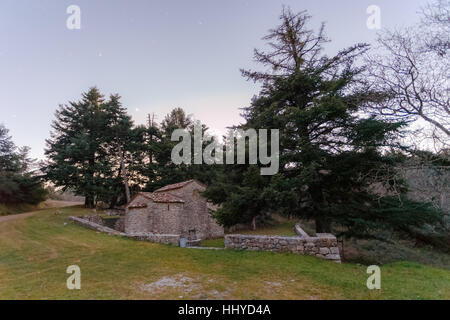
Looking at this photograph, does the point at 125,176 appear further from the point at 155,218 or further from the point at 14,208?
the point at 155,218

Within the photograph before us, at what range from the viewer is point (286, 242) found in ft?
27.5

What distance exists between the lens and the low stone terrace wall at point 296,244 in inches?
304

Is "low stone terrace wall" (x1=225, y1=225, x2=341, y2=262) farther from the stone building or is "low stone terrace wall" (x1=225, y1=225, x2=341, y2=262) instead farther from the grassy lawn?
the stone building

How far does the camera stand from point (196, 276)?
6.14 metres

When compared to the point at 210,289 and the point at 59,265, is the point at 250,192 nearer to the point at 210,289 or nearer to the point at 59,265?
the point at 210,289

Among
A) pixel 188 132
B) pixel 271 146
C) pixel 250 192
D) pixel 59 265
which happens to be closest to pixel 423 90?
pixel 271 146

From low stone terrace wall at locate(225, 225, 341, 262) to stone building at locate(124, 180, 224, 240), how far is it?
8.96 metres

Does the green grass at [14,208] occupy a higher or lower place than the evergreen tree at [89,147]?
lower

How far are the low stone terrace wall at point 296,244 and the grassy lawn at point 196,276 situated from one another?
0.41m

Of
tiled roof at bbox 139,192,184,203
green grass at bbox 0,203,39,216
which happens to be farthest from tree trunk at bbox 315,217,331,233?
green grass at bbox 0,203,39,216

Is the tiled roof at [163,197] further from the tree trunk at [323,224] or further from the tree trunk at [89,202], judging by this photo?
the tree trunk at [89,202]

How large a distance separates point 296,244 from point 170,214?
11.7 metres

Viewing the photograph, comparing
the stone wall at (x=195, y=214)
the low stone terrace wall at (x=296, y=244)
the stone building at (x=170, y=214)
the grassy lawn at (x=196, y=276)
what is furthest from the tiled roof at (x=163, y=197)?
the low stone terrace wall at (x=296, y=244)
